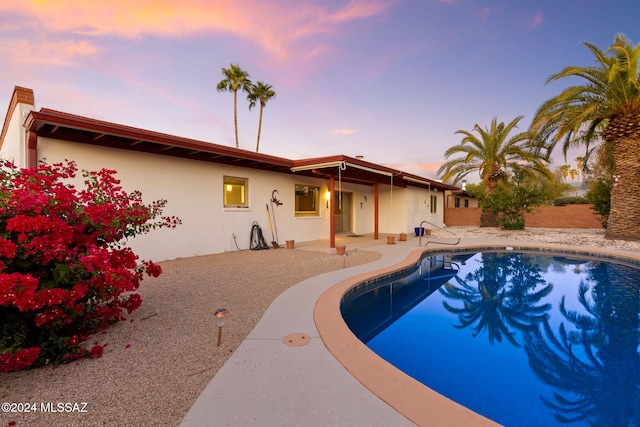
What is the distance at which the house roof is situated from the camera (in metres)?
5.49

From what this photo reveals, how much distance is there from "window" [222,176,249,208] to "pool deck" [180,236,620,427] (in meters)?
6.46

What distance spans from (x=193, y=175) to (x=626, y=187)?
1554cm

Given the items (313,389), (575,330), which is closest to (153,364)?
(313,389)

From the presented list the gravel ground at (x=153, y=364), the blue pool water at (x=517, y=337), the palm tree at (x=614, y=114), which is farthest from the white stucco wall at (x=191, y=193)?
the palm tree at (x=614, y=114)

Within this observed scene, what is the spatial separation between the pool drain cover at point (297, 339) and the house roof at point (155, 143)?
226 inches

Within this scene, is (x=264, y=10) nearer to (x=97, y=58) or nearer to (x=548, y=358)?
(x=97, y=58)

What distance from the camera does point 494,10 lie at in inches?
384

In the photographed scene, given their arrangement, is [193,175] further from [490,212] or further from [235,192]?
[490,212]

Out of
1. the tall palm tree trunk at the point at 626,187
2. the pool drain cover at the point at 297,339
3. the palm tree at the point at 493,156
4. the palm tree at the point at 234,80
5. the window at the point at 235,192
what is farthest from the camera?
the palm tree at the point at 234,80

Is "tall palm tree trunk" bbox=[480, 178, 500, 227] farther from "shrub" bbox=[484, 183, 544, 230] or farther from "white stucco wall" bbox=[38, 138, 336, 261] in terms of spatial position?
"white stucco wall" bbox=[38, 138, 336, 261]

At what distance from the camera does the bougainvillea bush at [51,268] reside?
2291 mm

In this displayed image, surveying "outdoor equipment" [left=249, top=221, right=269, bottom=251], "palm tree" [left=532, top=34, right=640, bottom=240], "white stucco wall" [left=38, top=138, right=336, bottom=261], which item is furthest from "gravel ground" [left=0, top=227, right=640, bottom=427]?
"palm tree" [left=532, top=34, right=640, bottom=240]

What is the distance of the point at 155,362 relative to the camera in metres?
2.66

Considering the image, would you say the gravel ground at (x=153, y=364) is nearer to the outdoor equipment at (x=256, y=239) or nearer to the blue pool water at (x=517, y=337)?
the blue pool water at (x=517, y=337)
